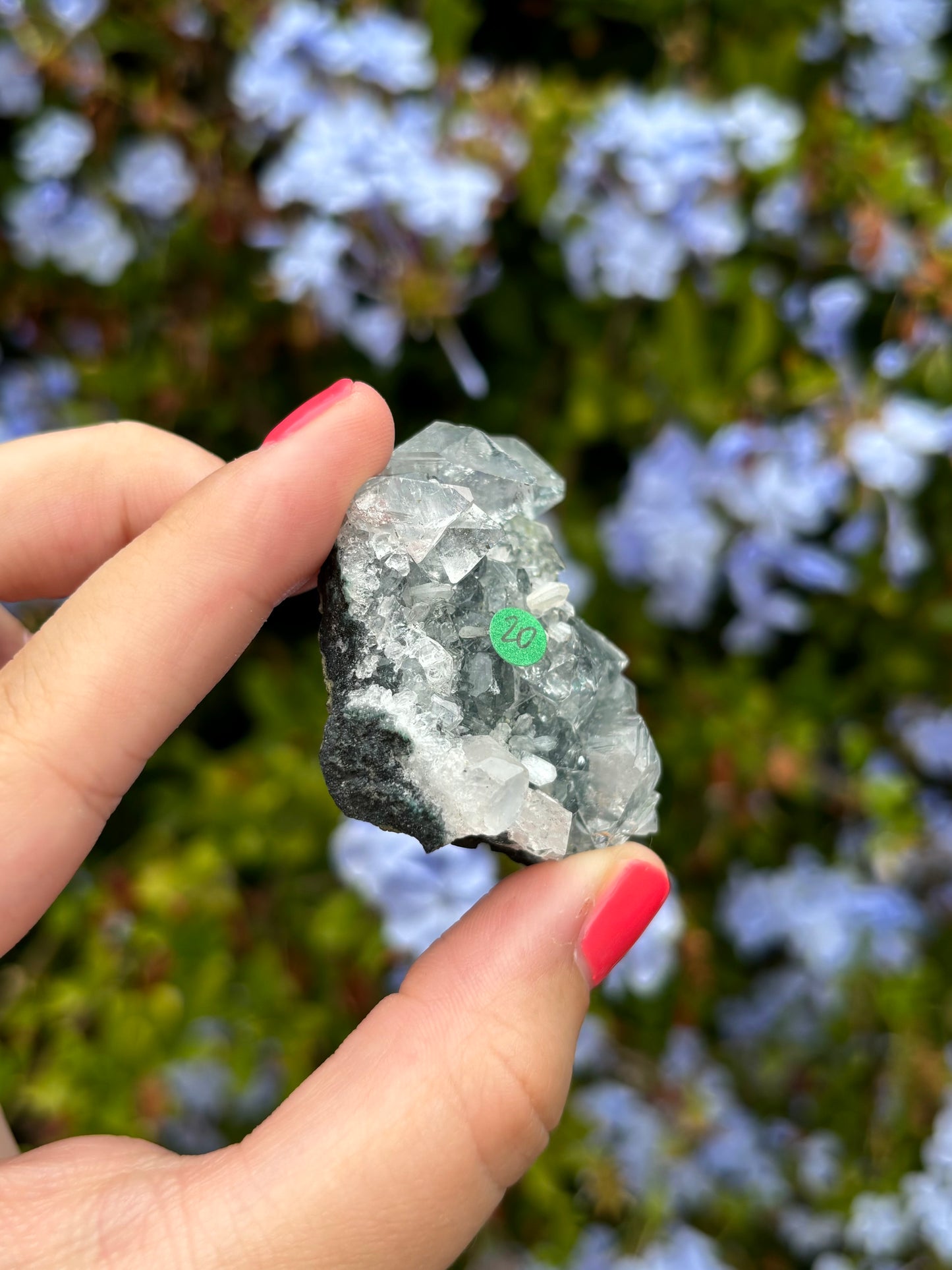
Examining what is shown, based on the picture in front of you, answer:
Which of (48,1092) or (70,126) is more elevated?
(70,126)

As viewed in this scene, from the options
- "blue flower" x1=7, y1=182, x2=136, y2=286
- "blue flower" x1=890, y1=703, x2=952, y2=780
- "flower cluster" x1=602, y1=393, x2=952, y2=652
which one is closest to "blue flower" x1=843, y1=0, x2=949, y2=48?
"flower cluster" x1=602, y1=393, x2=952, y2=652

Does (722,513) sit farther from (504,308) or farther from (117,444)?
(117,444)

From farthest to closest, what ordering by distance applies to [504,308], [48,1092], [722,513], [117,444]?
[504,308], [722,513], [48,1092], [117,444]

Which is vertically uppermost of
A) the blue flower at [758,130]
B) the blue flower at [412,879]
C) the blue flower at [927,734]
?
the blue flower at [758,130]

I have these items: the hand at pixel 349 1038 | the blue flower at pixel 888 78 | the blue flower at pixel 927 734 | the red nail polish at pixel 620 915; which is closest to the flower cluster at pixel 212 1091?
the hand at pixel 349 1038

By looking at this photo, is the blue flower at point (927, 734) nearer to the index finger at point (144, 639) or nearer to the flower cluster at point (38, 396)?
the index finger at point (144, 639)

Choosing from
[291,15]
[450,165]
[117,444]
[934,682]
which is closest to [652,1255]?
[934,682]

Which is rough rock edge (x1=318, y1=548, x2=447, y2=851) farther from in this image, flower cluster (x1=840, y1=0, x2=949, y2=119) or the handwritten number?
flower cluster (x1=840, y1=0, x2=949, y2=119)
